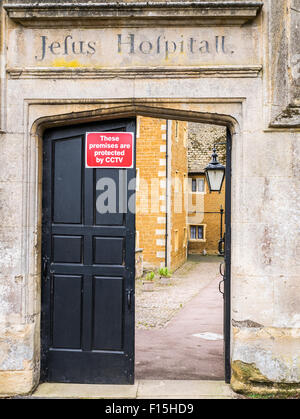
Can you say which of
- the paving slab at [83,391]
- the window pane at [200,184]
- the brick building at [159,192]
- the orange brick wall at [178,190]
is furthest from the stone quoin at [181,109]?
the window pane at [200,184]

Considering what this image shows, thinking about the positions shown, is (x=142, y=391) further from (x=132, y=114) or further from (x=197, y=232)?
(x=197, y=232)

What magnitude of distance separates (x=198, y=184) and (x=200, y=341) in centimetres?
2033

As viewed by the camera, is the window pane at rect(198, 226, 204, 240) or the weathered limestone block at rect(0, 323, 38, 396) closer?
the weathered limestone block at rect(0, 323, 38, 396)

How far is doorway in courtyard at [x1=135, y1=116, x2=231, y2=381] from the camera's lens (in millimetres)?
5971

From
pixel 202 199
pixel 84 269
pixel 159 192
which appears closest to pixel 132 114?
pixel 84 269

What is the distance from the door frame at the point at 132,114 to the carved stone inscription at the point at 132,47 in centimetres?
43

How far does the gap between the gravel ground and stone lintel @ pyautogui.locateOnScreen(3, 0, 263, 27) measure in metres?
5.86

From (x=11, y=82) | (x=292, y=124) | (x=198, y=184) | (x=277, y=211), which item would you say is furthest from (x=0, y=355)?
(x=198, y=184)

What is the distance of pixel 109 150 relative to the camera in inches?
199

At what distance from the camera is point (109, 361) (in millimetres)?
5004

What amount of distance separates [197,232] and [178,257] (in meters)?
7.53

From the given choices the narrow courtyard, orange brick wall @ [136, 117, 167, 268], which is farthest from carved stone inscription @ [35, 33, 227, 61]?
orange brick wall @ [136, 117, 167, 268]

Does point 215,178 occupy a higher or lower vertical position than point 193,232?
higher

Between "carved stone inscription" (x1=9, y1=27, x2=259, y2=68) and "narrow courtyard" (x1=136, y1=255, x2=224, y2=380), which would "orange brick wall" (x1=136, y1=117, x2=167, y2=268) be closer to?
"narrow courtyard" (x1=136, y1=255, x2=224, y2=380)
